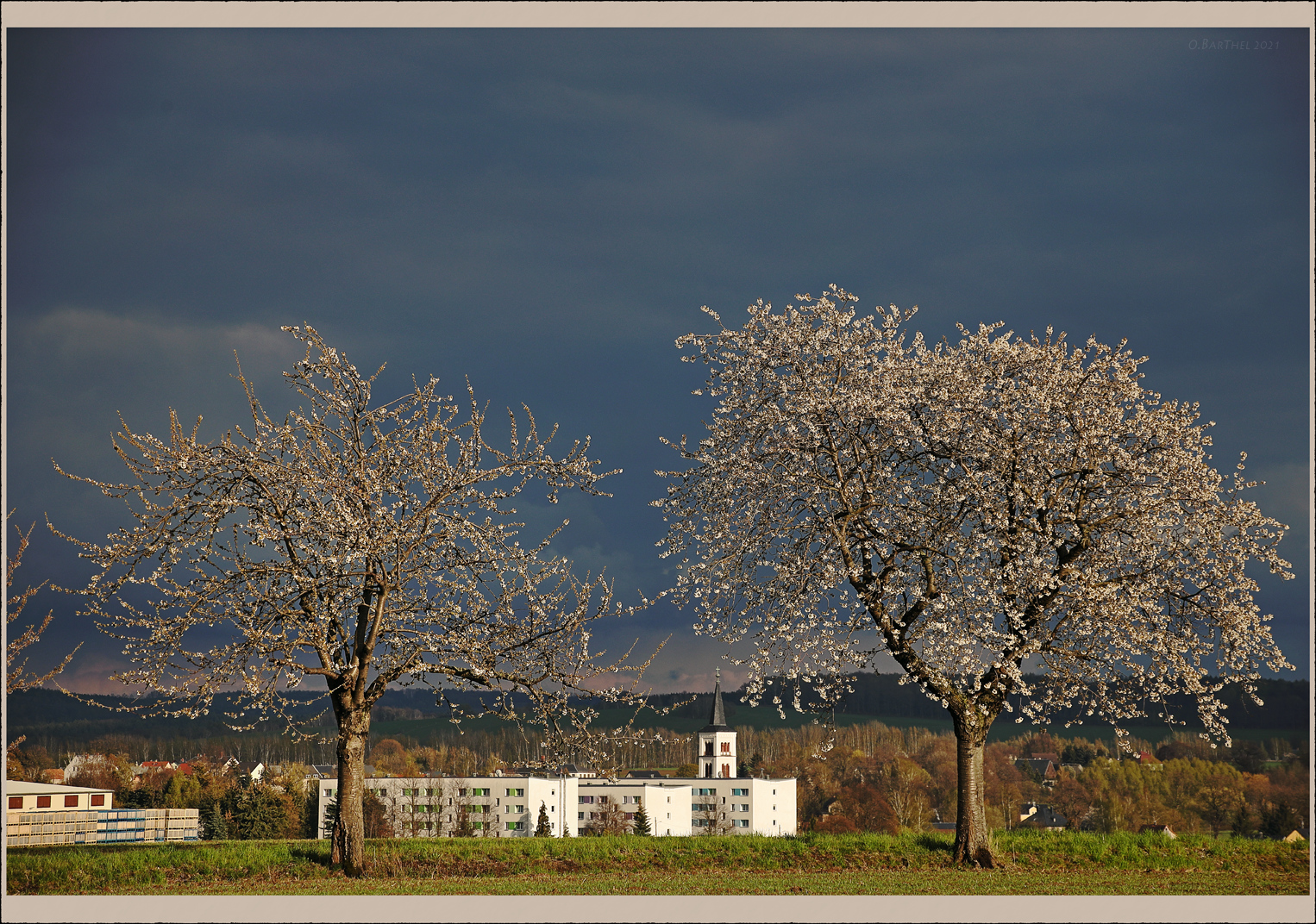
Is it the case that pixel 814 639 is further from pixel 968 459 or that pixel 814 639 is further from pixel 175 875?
pixel 175 875

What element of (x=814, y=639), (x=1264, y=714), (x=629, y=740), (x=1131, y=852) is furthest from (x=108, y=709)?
(x=1264, y=714)

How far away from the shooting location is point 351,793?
57.0 feet

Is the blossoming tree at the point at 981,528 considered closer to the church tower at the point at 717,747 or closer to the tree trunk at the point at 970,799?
the tree trunk at the point at 970,799

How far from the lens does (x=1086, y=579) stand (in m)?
18.7

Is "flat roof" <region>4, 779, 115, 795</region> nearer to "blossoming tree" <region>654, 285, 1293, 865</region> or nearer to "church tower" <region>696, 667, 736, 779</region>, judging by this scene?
"blossoming tree" <region>654, 285, 1293, 865</region>

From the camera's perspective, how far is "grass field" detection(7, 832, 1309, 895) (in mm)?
16250

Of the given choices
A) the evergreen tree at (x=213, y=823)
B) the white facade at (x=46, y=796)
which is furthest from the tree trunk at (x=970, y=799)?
the evergreen tree at (x=213, y=823)

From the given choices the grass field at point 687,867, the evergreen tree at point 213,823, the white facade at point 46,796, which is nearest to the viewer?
the grass field at point 687,867

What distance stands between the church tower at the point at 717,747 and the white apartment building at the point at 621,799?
131 mm

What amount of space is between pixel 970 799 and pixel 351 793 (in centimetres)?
1183

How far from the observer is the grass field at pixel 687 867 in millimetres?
16250

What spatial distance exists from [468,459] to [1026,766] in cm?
9381

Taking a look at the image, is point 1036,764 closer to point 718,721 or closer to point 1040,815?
point 1040,815

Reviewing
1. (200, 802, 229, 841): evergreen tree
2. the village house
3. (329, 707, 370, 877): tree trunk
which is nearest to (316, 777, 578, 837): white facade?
(200, 802, 229, 841): evergreen tree
